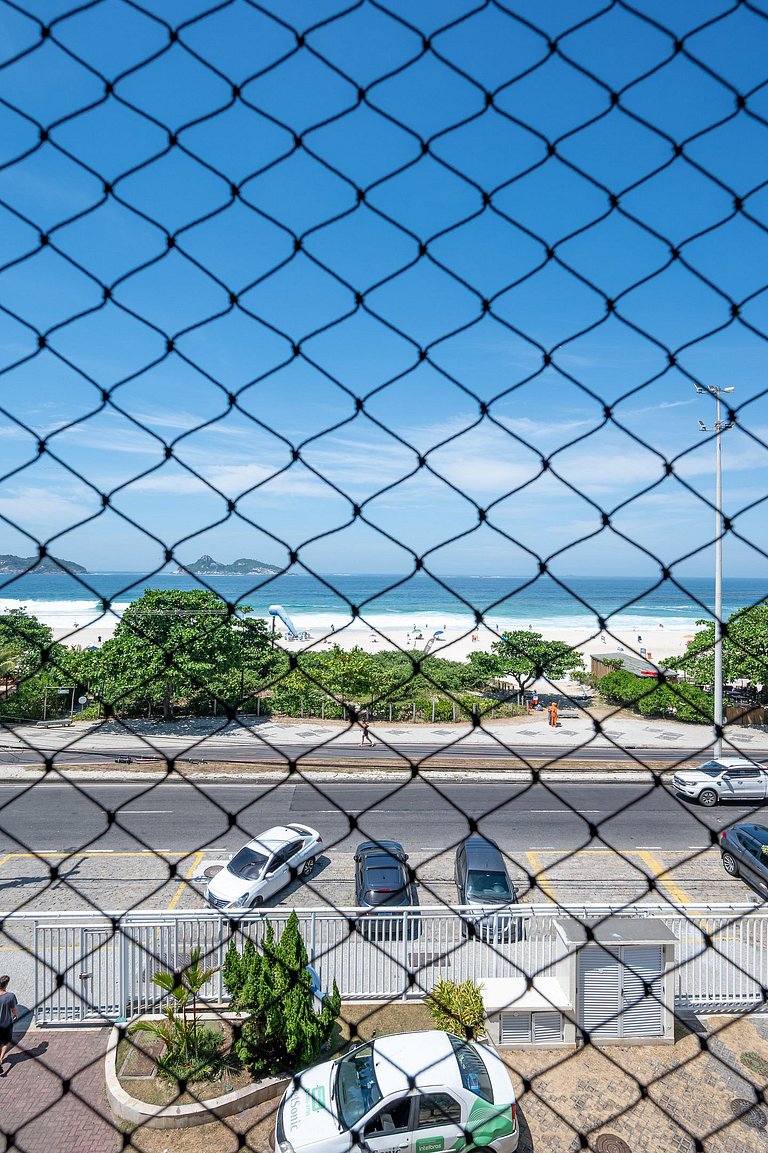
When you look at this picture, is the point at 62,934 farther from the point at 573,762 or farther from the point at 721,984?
the point at 573,762

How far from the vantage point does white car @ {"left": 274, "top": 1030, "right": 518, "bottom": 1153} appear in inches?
147

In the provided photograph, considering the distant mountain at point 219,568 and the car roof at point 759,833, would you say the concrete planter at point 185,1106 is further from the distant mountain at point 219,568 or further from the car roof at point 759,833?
the car roof at point 759,833

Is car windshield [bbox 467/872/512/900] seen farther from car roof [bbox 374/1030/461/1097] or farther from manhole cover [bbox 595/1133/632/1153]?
manhole cover [bbox 595/1133/632/1153]

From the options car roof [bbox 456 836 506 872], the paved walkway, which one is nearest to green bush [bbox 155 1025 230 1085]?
the paved walkway

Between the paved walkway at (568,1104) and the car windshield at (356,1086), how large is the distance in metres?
0.44

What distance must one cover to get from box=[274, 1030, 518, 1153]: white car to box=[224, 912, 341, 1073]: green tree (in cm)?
22

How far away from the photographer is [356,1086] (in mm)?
4031

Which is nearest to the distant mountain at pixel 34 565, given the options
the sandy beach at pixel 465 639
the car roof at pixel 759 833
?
the car roof at pixel 759 833

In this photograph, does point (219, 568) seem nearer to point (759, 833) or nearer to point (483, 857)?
point (483, 857)

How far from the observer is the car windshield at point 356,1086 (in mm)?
3830

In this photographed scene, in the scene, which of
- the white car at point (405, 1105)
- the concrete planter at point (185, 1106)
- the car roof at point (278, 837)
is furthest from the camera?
the car roof at point (278, 837)

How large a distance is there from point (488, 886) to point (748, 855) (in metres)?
2.92

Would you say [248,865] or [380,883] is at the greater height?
[248,865]

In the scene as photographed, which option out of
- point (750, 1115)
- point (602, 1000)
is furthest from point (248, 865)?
point (750, 1115)
